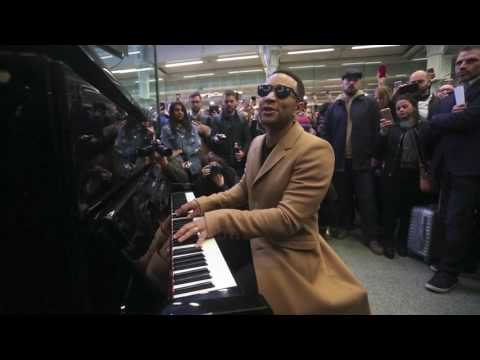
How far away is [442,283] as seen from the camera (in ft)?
8.22

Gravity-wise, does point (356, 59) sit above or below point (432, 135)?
above

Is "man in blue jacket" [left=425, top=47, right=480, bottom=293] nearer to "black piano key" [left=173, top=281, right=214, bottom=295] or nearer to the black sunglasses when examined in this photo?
the black sunglasses

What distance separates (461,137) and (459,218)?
0.67 meters

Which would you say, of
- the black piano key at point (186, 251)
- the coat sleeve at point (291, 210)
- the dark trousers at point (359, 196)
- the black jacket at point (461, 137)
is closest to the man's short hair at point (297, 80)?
the coat sleeve at point (291, 210)

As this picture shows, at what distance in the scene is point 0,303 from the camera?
0.82 meters

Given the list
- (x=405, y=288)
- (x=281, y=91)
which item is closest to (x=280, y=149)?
(x=281, y=91)

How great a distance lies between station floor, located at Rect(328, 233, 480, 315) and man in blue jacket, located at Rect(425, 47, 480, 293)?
121 mm

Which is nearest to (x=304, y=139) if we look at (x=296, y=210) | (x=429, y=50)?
(x=296, y=210)

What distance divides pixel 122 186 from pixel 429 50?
38.7 ft

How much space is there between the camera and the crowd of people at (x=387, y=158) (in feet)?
7.83

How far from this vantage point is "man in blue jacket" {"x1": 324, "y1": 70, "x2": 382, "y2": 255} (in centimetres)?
348

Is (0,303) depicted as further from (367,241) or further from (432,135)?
(367,241)

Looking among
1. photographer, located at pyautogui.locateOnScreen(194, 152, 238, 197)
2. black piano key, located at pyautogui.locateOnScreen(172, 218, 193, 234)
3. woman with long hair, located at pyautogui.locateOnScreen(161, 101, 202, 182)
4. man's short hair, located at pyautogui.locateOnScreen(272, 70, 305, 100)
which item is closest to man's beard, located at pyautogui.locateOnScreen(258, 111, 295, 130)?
man's short hair, located at pyautogui.locateOnScreen(272, 70, 305, 100)

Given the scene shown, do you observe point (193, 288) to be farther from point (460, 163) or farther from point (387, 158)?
point (387, 158)
